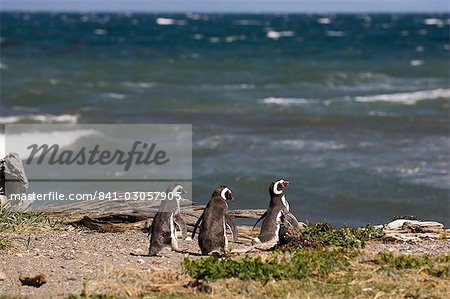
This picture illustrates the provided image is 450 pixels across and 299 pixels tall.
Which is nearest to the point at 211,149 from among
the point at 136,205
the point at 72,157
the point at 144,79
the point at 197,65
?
the point at 72,157

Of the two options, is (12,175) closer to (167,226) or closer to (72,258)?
(72,258)

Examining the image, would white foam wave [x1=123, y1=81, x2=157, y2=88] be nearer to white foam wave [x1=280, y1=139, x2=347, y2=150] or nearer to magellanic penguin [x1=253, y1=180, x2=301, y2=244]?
white foam wave [x1=280, y1=139, x2=347, y2=150]

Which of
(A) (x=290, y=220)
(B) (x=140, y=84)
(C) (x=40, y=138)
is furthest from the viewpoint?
(B) (x=140, y=84)

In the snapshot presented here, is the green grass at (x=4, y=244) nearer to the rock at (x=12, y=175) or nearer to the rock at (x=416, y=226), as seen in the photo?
the rock at (x=12, y=175)

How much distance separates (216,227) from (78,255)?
1.34 m

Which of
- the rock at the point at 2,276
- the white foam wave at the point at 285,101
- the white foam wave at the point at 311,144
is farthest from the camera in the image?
the white foam wave at the point at 285,101

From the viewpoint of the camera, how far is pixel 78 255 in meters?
8.80

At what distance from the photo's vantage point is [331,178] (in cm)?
1644

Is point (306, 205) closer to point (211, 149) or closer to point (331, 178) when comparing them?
point (331, 178)

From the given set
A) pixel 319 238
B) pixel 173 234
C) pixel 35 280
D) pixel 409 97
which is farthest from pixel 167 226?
pixel 409 97

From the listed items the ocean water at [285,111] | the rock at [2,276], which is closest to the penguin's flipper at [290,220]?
the rock at [2,276]

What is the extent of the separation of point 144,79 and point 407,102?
12.8 metres

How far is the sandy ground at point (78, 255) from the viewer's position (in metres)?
7.54

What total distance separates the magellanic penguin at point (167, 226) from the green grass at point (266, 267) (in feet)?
4.51
